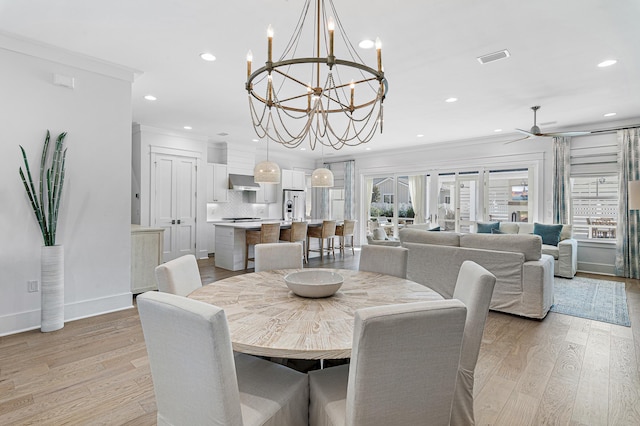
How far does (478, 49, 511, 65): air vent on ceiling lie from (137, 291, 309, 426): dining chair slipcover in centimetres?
345

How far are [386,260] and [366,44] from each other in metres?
1.94

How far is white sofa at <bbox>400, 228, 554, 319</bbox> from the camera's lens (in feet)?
11.3

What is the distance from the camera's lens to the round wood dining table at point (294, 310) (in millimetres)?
1188

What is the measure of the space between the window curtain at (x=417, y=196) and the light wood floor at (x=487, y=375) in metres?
5.04

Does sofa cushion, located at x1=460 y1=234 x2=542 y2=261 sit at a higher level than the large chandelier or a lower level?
lower

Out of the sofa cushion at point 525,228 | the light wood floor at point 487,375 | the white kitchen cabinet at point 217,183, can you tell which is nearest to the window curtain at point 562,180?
the sofa cushion at point 525,228

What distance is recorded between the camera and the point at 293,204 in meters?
9.11

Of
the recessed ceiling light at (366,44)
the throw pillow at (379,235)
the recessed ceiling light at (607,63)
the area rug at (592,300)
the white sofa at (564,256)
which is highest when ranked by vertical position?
the recessed ceiling light at (607,63)

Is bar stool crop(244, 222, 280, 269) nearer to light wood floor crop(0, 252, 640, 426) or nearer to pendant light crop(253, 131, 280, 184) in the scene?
pendant light crop(253, 131, 280, 184)

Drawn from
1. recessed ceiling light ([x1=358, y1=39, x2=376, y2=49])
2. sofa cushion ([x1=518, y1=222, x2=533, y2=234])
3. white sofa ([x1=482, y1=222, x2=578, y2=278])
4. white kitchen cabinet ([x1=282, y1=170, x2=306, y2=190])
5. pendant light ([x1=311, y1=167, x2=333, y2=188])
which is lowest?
white sofa ([x1=482, y1=222, x2=578, y2=278])

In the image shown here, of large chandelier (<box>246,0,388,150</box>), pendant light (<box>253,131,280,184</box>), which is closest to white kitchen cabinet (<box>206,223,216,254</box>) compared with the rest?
pendant light (<box>253,131,280,184</box>)

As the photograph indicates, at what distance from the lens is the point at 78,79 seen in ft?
10.8

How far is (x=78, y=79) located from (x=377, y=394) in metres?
3.99

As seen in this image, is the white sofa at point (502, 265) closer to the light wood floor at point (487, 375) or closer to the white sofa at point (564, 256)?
the light wood floor at point (487, 375)
